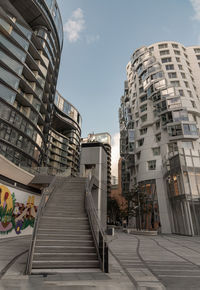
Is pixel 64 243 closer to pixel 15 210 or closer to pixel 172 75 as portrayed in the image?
pixel 15 210

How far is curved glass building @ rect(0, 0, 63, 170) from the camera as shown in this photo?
76.9 feet

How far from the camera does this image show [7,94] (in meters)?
23.3

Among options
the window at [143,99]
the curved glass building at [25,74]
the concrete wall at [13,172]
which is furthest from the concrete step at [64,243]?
the window at [143,99]

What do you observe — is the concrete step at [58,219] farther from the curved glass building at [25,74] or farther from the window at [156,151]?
the window at [156,151]

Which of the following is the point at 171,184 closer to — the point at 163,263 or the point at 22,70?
the point at 163,263

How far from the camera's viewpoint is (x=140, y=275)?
5.68 metres

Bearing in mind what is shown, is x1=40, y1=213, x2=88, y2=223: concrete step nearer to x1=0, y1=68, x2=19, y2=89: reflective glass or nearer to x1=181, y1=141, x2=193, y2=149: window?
x1=0, y1=68, x2=19, y2=89: reflective glass

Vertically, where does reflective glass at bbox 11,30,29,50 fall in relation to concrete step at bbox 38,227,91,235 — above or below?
above

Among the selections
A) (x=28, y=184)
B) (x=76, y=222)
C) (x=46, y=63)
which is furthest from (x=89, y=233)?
(x=46, y=63)

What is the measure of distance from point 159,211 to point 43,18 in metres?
42.1

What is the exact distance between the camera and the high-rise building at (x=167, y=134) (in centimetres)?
2639

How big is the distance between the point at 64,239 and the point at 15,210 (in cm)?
959

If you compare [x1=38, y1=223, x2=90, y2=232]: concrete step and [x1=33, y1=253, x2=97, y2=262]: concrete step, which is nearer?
[x1=33, y1=253, x2=97, y2=262]: concrete step

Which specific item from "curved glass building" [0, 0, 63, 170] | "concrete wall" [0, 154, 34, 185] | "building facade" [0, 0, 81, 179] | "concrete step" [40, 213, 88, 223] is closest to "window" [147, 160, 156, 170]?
"building facade" [0, 0, 81, 179]
